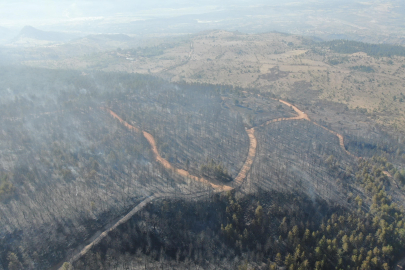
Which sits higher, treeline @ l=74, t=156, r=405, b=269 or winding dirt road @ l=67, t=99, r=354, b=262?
winding dirt road @ l=67, t=99, r=354, b=262

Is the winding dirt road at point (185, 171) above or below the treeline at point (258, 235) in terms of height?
above

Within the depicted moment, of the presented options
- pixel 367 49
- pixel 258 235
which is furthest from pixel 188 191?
pixel 367 49

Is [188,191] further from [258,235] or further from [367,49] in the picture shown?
[367,49]

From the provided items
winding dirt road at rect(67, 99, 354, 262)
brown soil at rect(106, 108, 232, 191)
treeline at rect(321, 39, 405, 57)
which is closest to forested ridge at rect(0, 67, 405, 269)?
winding dirt road at rect(67, 99, 354, 262)

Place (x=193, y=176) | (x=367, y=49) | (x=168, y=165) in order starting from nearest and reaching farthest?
1. (x=193, y=176)
2. (x=168, y=165)
3. (x=367, y=49)

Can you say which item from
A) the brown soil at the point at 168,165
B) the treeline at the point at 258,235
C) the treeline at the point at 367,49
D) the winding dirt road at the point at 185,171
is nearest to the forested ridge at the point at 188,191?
the treeline at the point at 258,235

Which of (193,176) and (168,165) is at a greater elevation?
(168,165)

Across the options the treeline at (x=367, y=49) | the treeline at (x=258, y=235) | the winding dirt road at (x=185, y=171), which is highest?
the treeline at (x=367, y=49)

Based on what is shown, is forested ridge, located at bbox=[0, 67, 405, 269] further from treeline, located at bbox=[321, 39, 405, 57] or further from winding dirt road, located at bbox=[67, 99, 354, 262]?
treeline, located at bbox=[321, 39, 405, 57]

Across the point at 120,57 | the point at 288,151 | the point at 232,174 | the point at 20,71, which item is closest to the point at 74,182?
the point at 232,174

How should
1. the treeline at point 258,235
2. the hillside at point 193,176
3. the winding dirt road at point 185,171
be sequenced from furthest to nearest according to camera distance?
the winding dirt road at point 185,171 < the hillside at point 193,176 < the treeline at point 258,235

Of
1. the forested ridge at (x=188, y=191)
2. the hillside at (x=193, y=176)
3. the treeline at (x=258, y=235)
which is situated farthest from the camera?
the hillside at (x=193, y=176)

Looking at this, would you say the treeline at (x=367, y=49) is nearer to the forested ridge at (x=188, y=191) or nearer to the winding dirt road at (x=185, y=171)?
the winding dirt road at (x=185, y=171)
